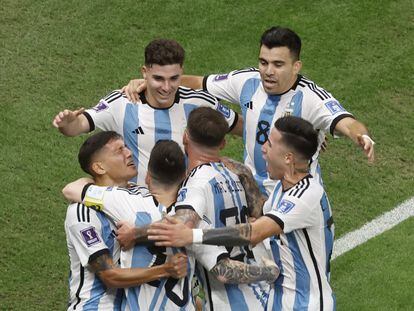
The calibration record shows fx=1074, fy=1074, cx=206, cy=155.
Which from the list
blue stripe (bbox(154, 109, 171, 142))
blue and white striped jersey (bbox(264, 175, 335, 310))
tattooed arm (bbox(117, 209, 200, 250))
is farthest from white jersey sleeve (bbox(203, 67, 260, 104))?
tattooed arm (bbox(117, 209, 200, 250))

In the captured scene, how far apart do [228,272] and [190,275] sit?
29 cm

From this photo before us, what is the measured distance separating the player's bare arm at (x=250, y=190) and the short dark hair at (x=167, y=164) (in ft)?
1.78

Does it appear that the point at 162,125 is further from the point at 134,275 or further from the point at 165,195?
the point at 134,275

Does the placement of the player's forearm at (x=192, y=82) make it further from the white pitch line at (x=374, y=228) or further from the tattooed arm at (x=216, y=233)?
the white pitch line at (x=374, y=228)

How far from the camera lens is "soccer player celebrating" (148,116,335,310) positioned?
22.7ft

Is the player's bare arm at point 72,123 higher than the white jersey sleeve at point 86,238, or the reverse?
the player's bare arm at point 72,123

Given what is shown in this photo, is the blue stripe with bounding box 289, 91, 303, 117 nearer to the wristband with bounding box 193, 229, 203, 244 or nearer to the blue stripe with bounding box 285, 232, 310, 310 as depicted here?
the blue stripe with bounding box 285, 232, 310, 310

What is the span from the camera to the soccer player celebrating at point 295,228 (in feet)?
22.7

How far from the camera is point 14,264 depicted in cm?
1006

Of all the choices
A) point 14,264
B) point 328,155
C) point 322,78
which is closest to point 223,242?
point 14,264

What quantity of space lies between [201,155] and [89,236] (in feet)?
3.08

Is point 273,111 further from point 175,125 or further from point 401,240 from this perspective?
point 401,240

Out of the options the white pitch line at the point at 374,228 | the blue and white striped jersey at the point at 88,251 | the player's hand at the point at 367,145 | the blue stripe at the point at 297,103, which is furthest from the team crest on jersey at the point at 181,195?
the white pitch line at the point at 374,228

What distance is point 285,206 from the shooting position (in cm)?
694
